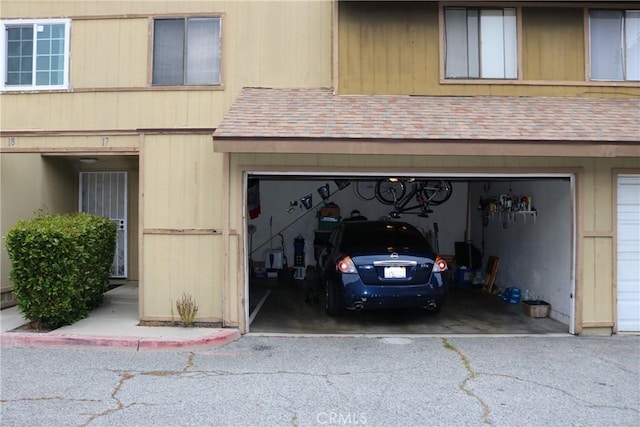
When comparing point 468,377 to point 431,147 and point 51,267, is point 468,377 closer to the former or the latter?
point 431,147

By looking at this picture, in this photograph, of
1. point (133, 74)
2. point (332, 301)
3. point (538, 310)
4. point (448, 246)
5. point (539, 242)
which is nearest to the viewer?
point (332, 301)

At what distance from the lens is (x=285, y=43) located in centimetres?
826

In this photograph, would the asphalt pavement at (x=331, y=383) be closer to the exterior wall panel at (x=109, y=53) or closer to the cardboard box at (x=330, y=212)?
the exterior wall panel at (x=109, y=53)

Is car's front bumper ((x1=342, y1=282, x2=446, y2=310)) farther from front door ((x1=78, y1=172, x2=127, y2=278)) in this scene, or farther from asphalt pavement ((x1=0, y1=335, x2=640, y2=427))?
front door ((x1=78, y1=172, x2=127, y2=278))

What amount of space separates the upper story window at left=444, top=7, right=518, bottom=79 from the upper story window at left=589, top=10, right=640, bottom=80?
1.39 m

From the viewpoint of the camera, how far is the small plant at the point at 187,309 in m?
6.91

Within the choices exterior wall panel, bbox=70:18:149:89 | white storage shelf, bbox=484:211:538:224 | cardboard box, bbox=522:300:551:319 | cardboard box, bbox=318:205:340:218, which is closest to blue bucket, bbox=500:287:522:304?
cardboard box, bbox=522:300:551:319

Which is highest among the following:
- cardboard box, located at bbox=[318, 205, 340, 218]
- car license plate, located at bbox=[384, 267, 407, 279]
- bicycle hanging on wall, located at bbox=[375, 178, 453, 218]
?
bicycle hanging on wall, located at bbox=[375, 178, 453, 218]

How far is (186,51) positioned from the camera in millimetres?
8281

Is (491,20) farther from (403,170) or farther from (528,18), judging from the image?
(403,170)

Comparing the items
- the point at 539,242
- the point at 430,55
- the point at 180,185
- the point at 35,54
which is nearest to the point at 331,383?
the point at 180,185

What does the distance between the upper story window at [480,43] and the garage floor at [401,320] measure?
4025 mm

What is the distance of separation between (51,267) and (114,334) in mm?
1232

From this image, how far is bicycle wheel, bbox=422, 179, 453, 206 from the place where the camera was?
12.1m
